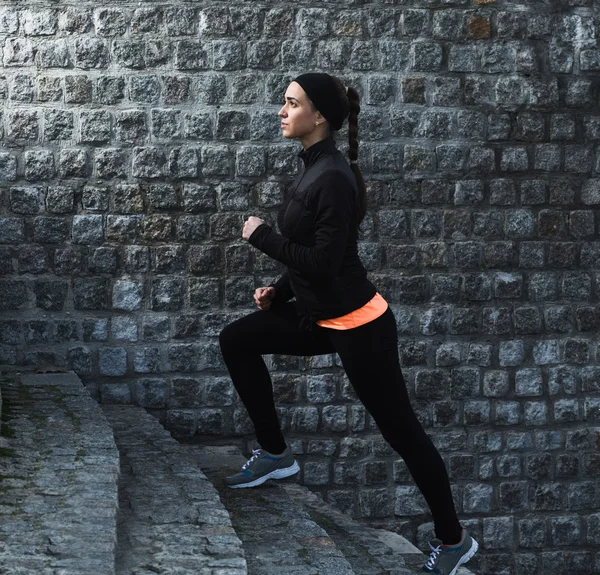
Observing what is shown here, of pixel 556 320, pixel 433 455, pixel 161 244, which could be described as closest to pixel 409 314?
pixel 556 320

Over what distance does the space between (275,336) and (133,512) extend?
0.90 metres

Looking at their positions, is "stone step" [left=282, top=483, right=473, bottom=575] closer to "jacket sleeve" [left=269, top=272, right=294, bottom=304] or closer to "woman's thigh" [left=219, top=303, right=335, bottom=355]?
"woman's thigh" [left=219, top=303, right=335, bottom=355]

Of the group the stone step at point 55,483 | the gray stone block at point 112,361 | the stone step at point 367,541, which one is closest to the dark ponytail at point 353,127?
the stone step at point 55,483

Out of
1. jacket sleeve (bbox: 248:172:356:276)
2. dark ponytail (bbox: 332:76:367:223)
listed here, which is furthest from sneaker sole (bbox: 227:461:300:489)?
dark ponytail (bbox: 332:76:367:223)

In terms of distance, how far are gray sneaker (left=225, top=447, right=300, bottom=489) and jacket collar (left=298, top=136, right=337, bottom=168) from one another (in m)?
1.34

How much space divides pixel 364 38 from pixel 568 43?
54.6 inches

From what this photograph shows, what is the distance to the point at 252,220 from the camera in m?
4.09

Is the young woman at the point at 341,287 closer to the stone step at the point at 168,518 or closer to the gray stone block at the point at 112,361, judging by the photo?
the stone step at the point at 168,518

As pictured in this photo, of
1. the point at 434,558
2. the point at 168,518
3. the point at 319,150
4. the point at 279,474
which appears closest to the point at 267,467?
the point at 279,474

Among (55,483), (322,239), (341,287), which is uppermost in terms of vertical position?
(322,239)

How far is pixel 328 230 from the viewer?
12.8 ft

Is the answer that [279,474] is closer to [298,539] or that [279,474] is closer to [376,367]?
[298,539]

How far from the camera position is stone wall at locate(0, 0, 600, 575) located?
6.34 m

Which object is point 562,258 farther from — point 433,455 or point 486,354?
point 433,455
